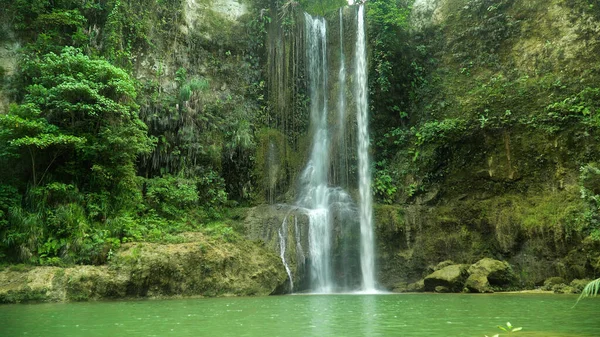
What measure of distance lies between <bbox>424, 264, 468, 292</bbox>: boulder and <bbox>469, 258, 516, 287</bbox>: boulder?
1.00 ft

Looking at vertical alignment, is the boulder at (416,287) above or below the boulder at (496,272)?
below

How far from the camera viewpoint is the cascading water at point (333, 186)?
15.8m

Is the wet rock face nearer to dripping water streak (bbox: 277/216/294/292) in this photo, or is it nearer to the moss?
dripping water streak (bbox: 277/216/294/292)

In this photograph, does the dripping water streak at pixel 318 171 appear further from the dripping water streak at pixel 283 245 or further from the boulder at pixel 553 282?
the boulder at pixel 553 282

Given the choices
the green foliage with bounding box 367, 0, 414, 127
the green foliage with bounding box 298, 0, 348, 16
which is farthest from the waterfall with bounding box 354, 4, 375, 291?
the green foliage with bounding box 298, 0, 348, 16

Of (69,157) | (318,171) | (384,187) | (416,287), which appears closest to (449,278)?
(416,287)

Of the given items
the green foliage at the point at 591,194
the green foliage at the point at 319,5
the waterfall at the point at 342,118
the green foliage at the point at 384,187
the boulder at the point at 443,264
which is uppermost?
the green foliage at the point at 319,5

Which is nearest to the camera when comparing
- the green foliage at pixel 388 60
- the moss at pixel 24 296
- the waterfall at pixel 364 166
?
the moss at pixel 24 296

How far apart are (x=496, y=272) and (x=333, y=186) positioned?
302 inches

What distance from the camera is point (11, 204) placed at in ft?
45.3

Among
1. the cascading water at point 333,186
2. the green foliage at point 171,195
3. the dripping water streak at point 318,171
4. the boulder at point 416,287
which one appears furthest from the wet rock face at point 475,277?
the green foliage at point 171,195

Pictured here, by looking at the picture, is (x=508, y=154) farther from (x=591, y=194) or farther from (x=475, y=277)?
(x=475, y=277)

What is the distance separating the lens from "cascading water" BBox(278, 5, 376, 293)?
15789 mm

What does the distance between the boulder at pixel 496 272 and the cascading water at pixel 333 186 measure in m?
3.58
